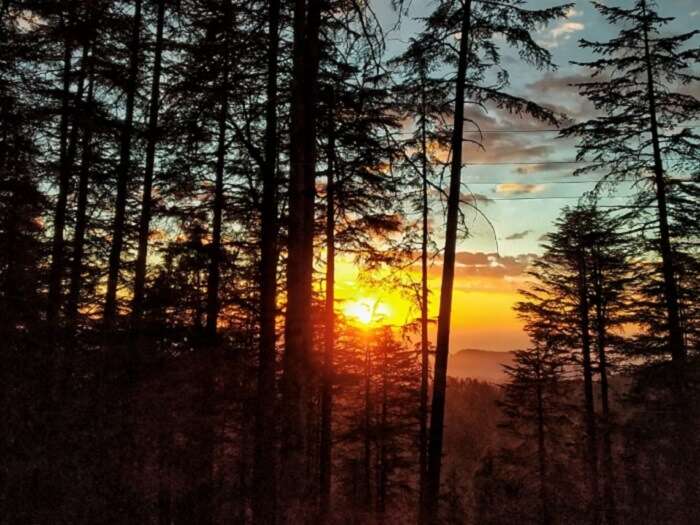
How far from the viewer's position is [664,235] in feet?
50.8

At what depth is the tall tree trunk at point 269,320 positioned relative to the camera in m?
7.13

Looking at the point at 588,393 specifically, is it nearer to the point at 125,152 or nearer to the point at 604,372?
the point at 604,372

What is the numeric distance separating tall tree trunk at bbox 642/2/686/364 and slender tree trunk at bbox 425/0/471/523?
7.84 metres

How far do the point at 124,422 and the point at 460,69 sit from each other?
10.3m

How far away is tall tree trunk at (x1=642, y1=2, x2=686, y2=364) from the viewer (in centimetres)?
1521

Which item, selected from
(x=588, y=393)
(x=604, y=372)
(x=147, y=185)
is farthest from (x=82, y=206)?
(x=604, y=372)

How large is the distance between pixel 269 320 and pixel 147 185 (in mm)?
6283

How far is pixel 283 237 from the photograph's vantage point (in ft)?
42.9

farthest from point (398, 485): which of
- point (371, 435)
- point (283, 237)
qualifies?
point (283, 237)

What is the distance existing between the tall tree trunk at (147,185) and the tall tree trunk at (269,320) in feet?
15.0

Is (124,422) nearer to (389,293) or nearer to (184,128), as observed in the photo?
(184,128)

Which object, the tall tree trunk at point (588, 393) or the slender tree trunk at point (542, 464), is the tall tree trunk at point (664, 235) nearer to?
the tall tree trunk at point (588, 393)

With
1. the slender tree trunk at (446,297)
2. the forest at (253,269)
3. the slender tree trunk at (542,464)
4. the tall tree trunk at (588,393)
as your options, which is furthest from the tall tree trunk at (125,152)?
the slender tree trunk at (542,464)

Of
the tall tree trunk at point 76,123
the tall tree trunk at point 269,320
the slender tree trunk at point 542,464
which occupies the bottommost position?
the slender tree trunk at point 542,464
